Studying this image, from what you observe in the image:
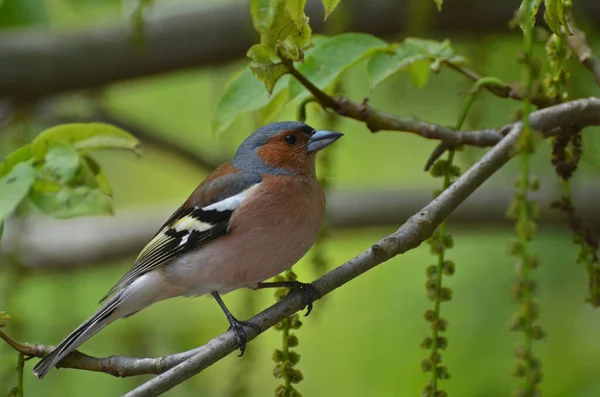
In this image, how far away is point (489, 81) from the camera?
277 centimetres

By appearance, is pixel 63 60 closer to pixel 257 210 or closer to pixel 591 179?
pixel 257 210

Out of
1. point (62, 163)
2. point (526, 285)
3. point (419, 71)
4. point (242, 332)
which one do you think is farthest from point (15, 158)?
point (526, 285)

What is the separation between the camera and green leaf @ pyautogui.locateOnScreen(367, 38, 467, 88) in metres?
2.83

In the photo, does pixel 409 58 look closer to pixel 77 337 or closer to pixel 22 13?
pixel 77 337

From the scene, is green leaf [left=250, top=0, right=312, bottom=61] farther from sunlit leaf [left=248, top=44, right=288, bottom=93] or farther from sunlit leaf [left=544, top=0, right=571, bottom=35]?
sunlit leaf [left=544, top=0, right=571, bottom=35]

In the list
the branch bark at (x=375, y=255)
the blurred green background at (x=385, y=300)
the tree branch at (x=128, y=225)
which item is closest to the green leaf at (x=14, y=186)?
the branch bark at (x=375, y=255)

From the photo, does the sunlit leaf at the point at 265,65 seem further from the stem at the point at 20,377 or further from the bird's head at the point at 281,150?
the bird's head at the point at 281,150

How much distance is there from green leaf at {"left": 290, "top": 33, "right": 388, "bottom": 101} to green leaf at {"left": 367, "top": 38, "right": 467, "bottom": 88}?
0.04 meters

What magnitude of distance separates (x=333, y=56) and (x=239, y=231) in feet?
2.65

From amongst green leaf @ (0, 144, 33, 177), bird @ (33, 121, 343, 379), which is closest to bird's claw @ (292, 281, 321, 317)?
bird @ (33, 121, 343, 379)

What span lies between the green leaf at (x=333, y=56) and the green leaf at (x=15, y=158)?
913 millimetres

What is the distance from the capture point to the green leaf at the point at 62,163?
2938mm

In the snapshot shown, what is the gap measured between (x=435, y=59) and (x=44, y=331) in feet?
9.19

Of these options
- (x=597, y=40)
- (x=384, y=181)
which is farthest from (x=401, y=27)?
(x=384, y=181)
